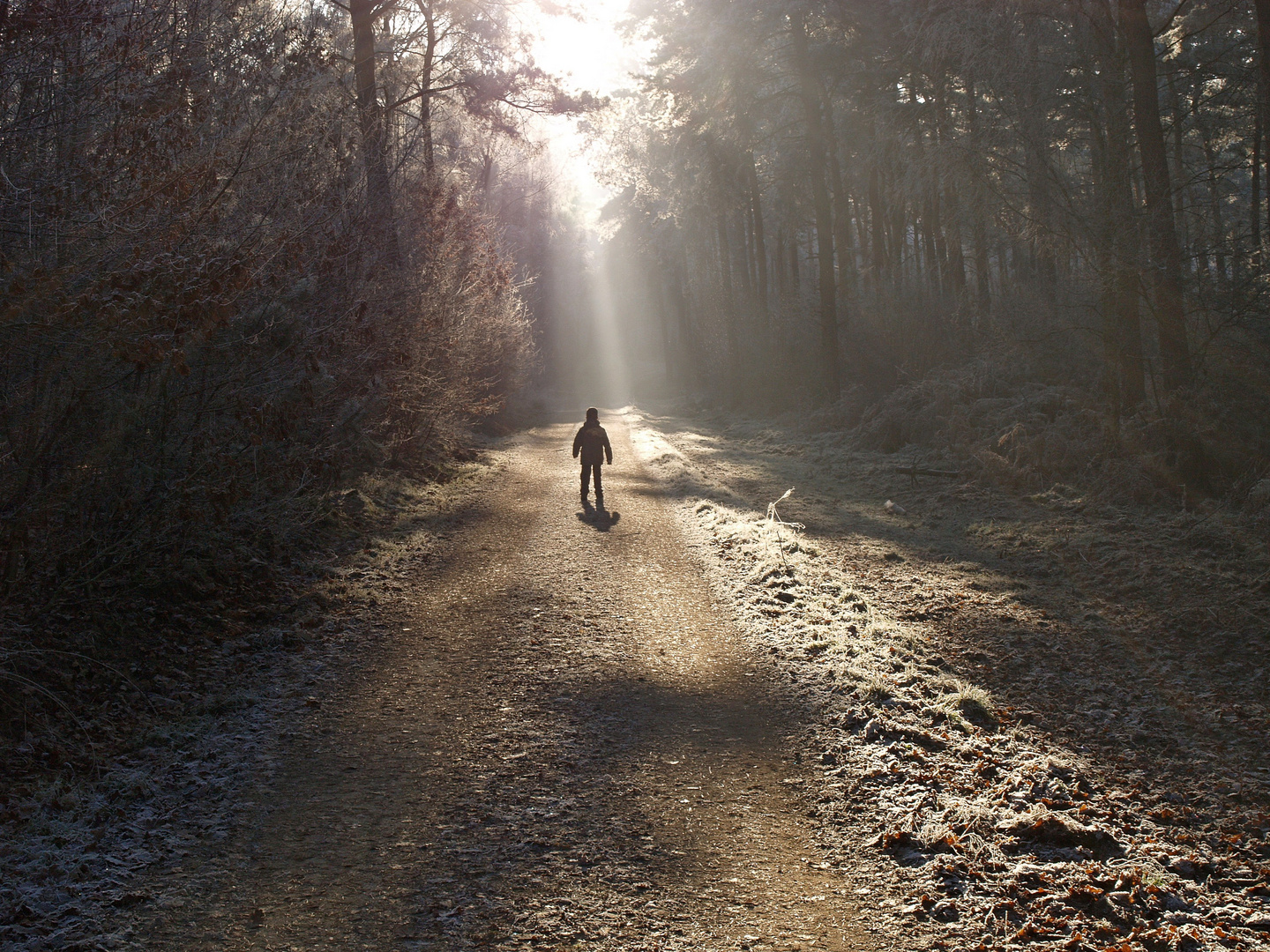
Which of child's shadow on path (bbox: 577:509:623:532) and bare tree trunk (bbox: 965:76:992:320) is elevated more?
bare tree trunk (bbox: 965:76:992:320)

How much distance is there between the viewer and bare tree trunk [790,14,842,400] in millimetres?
21375

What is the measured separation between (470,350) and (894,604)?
11716mm

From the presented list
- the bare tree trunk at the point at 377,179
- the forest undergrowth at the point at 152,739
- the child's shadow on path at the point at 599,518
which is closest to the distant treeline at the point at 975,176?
the child's shadow on path at the point at 599,518

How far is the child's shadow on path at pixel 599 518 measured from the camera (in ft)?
39.9

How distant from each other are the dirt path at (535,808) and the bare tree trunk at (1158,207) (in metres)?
8.44

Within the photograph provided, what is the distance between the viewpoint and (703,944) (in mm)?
3525

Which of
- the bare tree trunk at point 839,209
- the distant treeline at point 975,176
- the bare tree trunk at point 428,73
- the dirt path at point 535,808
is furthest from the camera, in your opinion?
the bare tree trunk at point 839,209

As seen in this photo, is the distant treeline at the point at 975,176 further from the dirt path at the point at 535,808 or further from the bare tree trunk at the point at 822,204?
the dirt path at the point at 535,808

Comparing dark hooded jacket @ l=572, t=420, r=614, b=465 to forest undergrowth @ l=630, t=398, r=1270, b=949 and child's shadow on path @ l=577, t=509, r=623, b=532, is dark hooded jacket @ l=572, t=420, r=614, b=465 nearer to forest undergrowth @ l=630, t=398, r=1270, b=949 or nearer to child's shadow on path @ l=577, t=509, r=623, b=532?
child's shadow on path @ l=577, t=509, r=623, b=532

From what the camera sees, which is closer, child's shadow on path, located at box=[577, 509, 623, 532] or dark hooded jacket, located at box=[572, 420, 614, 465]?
child's shadow on path, located at box=[577, 509, 623, 532]

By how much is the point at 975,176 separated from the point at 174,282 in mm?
13238

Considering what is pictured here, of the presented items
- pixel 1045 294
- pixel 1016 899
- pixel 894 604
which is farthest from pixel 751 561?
pixel 1045 294

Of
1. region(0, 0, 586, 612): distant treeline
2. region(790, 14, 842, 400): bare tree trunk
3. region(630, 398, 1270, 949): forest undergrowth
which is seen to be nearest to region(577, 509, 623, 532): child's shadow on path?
region(630, 398, 1270, 949): forest undergrowth

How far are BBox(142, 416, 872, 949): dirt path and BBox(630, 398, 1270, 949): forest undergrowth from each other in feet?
1.54
